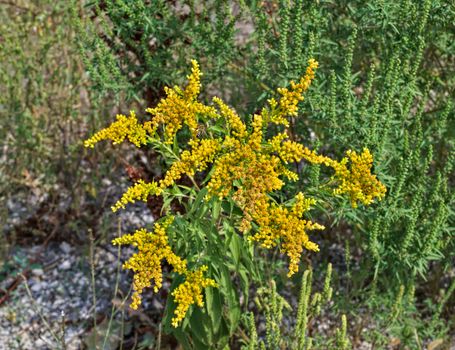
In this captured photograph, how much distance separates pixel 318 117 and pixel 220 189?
3.18 feet

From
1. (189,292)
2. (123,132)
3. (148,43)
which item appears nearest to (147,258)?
(189,292)

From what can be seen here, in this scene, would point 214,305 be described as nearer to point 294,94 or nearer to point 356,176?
point 356,176

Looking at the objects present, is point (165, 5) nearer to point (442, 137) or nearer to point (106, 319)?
point (442, 137)

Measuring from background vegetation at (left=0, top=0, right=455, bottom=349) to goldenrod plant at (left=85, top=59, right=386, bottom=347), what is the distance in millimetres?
257

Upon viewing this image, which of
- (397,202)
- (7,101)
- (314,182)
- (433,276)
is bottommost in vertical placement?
(433,276)

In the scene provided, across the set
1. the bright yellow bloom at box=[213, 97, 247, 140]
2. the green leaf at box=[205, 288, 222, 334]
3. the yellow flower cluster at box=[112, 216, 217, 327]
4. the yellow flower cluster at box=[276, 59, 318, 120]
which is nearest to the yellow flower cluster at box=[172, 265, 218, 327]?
the yellow flower cluster at box=[112, 216, 217, 327]

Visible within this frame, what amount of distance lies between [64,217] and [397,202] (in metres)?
2.57

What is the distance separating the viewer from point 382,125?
2.94 m

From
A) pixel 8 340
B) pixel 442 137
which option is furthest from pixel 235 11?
pixel 8 340

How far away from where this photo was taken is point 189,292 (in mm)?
2289

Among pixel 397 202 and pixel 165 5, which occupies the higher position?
pixel 165 5

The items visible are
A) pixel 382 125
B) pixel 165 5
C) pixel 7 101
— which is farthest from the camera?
pixel 7 101

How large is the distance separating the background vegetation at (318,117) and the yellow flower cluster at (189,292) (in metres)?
0.41

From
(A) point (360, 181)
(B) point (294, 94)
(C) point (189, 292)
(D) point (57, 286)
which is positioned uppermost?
(B) point (294, 94)
